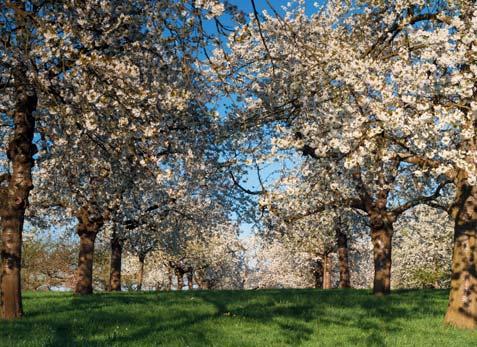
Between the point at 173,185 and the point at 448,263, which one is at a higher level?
the point at 173,185

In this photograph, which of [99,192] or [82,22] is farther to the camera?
[99,192]

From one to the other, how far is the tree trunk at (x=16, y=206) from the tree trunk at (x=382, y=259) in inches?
522

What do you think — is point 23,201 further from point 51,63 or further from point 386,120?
point 386,120

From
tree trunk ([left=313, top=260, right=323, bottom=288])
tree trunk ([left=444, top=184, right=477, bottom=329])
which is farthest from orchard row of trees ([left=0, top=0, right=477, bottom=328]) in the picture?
tree trunk ([left=313, top=260, right=323, bottom=288])

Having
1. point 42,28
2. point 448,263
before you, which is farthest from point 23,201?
point 448,263

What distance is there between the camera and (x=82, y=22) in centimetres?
997

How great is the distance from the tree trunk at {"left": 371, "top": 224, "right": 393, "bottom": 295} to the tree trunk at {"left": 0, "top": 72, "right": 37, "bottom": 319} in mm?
13271

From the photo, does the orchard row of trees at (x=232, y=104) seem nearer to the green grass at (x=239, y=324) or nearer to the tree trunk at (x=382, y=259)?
the tree trunk at (x=382, y=259)

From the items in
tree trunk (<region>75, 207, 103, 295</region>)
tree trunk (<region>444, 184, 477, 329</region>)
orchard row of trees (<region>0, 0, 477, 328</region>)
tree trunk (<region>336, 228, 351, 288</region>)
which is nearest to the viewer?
orchard row of trees (<region>0, 0, 477, 328</region>)

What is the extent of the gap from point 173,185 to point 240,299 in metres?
8.55

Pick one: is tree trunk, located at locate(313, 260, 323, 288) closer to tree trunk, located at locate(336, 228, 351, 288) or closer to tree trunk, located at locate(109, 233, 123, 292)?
tree trunk, located at locate(336, 228, 351, 288)

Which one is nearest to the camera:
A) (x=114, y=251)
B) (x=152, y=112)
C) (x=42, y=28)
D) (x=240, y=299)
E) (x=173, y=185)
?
(x=42, y=28)

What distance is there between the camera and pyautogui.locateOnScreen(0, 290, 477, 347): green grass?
32.8ft

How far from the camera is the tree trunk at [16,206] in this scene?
40.5 ft
